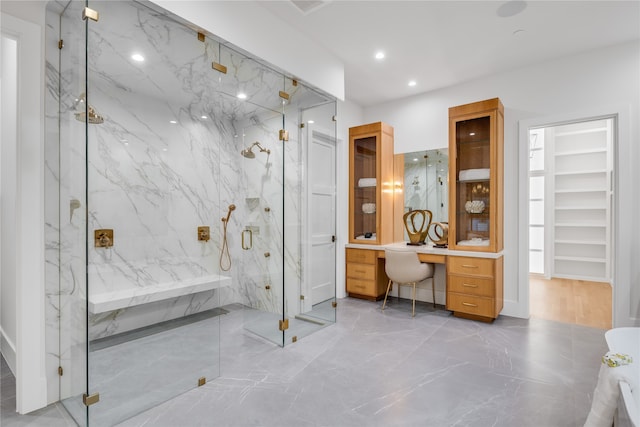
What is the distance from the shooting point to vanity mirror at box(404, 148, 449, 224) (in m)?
4.38

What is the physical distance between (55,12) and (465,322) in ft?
14.9

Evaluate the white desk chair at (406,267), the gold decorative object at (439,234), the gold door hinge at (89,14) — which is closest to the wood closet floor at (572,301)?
the gold decorative object at (439,234)

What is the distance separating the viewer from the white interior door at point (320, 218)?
3.63 meters

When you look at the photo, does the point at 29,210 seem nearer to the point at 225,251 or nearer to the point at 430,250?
the point at 225,251

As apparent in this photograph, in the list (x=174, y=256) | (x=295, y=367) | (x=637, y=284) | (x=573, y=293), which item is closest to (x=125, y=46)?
(x=174, y=256)

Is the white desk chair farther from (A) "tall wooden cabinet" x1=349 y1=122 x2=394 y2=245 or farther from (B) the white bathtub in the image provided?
(B) the white bathtub

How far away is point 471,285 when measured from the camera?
12.3 ft

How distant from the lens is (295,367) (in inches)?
104

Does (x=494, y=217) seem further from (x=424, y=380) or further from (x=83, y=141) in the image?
(x=83, y=141)

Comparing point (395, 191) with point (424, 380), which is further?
point (395, 191)

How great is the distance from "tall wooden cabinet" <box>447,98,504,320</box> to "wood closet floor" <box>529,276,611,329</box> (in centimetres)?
80

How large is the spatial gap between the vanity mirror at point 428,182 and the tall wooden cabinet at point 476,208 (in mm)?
334

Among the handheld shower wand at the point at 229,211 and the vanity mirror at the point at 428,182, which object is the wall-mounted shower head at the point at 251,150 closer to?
the handheld shower wand at the point at 229,211

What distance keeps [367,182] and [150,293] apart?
3.17 m
